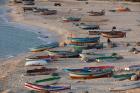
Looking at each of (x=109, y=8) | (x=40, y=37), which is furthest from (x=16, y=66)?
(x=109, y=8)

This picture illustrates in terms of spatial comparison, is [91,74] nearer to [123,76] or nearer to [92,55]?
[123,76]

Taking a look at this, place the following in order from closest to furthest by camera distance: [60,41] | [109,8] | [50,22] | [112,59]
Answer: [112,59] → [60,41] → [50,22] → [109,8]

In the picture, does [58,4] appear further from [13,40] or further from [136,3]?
[13,40]

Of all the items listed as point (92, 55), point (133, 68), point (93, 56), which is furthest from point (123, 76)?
point (92, 55)

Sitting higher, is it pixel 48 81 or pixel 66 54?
pixel 48 81

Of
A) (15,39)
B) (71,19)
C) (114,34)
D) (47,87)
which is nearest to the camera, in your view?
(47,87)

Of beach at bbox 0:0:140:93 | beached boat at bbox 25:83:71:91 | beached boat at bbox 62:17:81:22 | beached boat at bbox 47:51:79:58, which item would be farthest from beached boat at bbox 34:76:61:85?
beached boat at bbox 62:17:81:22

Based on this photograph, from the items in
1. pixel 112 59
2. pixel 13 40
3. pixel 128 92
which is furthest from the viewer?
pixel 13 40

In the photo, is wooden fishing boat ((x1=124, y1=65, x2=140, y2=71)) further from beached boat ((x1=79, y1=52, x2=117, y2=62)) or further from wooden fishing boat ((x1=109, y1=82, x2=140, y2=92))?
wooden fishing boat ((x1=109, y1=82, x2=140, y2=92))
